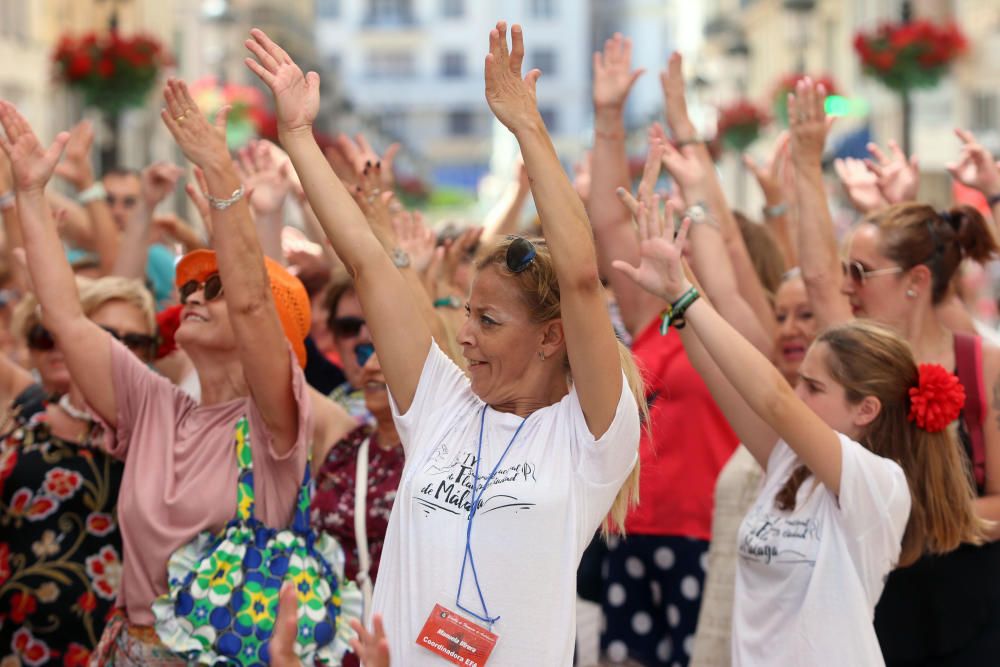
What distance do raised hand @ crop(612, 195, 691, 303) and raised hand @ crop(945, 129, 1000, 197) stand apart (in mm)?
1849

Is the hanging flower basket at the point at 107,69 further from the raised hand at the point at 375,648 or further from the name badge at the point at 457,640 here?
the raised hand at the point at 375,648

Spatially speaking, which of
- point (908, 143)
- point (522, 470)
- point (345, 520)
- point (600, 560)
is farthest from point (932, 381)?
point (908, 143)

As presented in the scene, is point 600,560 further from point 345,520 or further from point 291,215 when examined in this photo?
point 291,215

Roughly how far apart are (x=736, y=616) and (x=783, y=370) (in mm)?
1633

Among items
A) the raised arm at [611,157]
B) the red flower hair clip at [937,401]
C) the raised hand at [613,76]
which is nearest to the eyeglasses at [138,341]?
the raised arm at [611,157]

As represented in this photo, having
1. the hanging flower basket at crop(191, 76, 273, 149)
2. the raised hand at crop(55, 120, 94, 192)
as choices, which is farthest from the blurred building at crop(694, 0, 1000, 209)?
the raised hand at crop(55, 120, 94, 192)

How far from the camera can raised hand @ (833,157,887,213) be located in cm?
621

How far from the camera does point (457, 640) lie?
3188 millimetres

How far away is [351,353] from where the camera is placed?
565 cm

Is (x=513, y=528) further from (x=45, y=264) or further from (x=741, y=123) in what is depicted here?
(x=741, y=123)

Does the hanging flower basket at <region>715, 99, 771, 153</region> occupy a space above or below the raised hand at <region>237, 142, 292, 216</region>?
above

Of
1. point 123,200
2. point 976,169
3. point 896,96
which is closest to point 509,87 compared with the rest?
point 976,169

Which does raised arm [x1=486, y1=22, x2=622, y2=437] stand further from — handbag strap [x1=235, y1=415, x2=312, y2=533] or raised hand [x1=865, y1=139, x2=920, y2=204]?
raised hand [x1=865, y1=139, x2=920, y2=204]

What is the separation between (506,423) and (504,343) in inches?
7.2
